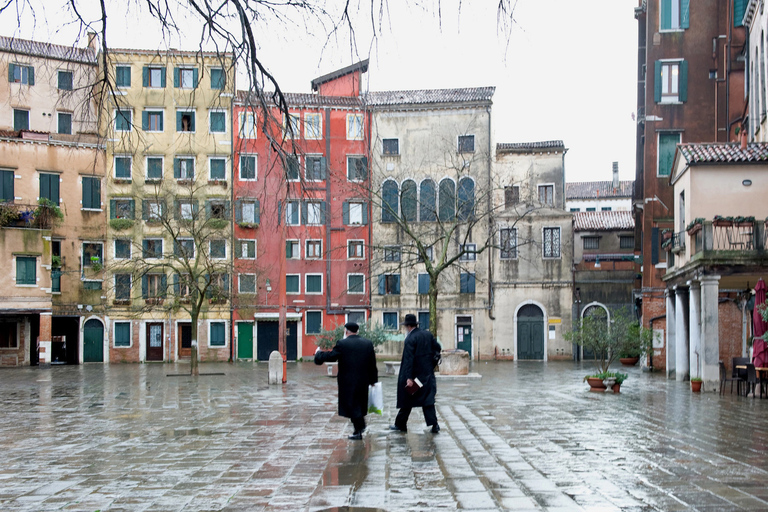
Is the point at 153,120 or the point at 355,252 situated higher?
the point at 153,120

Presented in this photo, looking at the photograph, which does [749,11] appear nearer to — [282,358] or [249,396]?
[282,358]

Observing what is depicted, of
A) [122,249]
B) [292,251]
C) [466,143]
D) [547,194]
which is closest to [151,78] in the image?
[122,249]

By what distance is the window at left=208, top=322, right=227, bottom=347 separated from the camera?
4697cm

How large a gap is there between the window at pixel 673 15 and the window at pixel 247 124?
31.3m

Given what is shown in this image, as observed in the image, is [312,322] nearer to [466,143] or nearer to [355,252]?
[355,252]

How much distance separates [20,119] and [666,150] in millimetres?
34955

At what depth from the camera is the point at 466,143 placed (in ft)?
157

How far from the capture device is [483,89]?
48406mm

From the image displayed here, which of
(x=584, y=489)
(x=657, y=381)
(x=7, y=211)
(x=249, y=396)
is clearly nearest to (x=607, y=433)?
(x=584, y=489)

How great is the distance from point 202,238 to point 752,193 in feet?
65.1

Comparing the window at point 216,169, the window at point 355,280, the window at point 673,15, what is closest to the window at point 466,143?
the window at point 355,280

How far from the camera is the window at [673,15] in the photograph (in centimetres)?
3434

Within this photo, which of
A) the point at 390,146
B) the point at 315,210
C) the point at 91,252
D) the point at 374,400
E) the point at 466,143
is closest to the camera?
the point at 315,210

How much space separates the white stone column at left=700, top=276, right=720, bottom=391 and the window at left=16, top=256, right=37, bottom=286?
3299 centimetres
